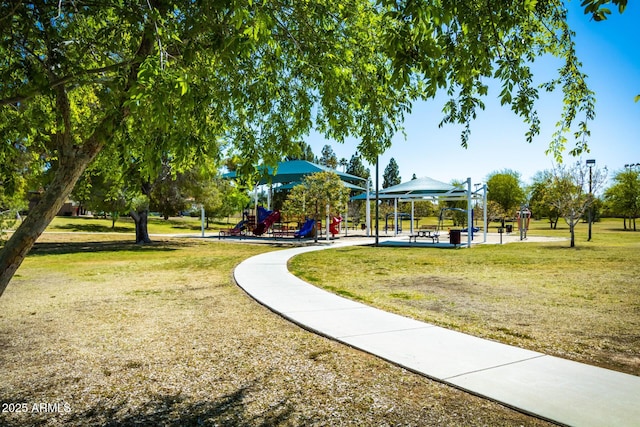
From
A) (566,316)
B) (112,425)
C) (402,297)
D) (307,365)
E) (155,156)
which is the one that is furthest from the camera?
(402,297)

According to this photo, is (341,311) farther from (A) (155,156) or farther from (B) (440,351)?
(A) (155,156)

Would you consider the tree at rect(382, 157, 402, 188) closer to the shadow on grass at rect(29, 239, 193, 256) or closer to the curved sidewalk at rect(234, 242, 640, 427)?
the shadow on grass at rect(29, 239, 193, 256)

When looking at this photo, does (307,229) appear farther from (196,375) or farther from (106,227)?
(106,227)

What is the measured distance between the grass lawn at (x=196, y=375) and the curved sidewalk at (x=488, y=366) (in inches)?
8.9

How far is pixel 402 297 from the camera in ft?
28.1

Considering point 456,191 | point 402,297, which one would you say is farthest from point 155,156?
point 456,191

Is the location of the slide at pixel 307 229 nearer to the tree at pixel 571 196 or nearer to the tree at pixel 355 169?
the tree at pixel 571 196

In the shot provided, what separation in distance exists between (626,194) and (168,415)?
65273mm

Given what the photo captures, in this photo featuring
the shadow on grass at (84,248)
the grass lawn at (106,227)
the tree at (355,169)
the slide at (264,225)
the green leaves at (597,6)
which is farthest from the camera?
the tree at (355,169)

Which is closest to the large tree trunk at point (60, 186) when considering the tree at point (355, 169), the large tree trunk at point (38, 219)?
the large tree trunk at point (38, 219)

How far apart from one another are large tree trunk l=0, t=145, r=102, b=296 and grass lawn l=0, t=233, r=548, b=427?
131 centimetres

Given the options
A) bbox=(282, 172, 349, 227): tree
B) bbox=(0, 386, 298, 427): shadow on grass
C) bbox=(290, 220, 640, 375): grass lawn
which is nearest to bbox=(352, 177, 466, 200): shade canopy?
bbox=(282, 172, 349, 227): tree

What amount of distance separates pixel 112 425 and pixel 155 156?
232 centimetres

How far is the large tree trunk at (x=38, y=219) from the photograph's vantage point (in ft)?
11.9
